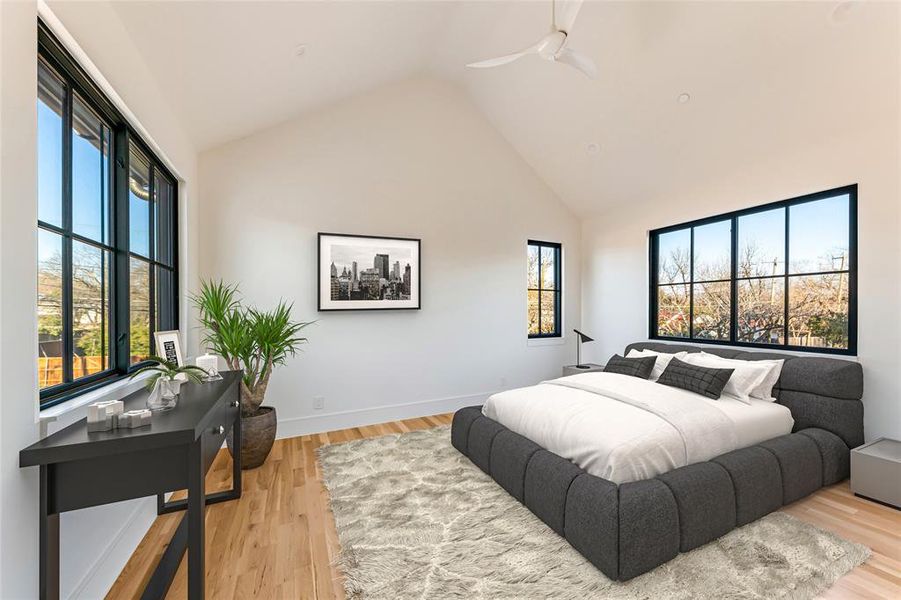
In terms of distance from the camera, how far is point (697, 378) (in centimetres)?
294

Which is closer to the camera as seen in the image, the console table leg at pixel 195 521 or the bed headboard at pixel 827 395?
the console table leg at pixel 195 521

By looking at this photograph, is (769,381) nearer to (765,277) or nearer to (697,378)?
(697,378)

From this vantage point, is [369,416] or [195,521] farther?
[369,416]

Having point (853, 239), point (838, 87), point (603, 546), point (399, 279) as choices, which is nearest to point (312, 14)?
point (399, 279)

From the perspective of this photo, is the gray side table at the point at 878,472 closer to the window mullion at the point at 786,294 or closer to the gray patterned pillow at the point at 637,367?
the window mullion at the point at 786,294

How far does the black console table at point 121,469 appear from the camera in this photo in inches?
47.6

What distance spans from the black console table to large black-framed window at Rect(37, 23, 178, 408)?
0.32m

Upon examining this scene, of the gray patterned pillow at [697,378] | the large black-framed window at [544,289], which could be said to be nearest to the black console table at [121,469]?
the gray patterned pillow at [697,378]

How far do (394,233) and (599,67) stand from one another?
2.51 m

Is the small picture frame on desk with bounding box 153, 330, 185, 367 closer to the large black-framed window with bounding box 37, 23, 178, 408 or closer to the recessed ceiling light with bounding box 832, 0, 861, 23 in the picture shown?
the large black-framed window with bounding box 37, 23, 178, 408

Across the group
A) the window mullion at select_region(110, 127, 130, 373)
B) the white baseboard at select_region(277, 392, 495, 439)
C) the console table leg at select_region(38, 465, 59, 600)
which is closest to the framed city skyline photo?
the white baseboard at select_region(277, 392, 495, 439)

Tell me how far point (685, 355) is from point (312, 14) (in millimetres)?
4006

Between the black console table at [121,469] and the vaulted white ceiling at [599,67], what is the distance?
1.97 metres

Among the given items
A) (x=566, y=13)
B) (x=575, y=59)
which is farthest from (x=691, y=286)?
(x=566, y=13)
